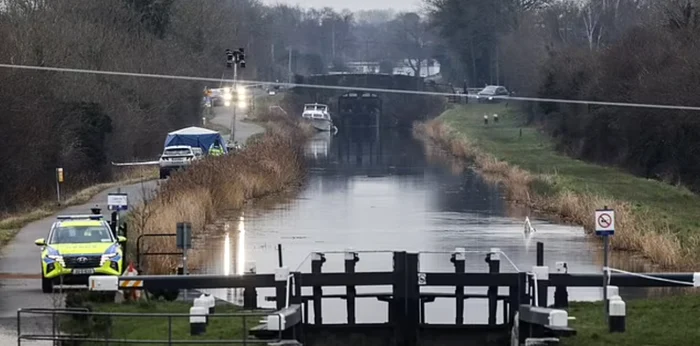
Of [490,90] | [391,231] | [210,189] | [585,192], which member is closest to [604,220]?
[391,231]

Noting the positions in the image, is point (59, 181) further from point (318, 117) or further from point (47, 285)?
point (318, 117)

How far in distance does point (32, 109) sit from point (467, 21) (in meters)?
99.8

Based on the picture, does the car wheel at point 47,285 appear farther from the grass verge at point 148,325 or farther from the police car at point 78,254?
the grass verge at point 148,325

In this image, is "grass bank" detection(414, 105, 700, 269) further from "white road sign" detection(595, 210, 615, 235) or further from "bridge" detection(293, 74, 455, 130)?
"bridge" detection(293, 74, 455, 130)

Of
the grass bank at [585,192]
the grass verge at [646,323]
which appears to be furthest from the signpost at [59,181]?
the grass verge at [646,323]

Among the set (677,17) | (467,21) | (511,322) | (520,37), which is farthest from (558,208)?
(467,21)

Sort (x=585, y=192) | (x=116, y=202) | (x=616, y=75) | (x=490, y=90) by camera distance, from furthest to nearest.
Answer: (x=490, y=90)
(x=616, y=75)
(x=585, y=192)
(x=116, y=202)

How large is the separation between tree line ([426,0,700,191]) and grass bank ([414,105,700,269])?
4.63 ft

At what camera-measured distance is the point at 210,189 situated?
178 ft

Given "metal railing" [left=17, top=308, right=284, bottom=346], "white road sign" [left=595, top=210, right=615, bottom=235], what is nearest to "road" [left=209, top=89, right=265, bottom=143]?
"metal railing" [left=17, top=308, right=284, bottom=346]

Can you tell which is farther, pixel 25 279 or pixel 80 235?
pixel 25 279

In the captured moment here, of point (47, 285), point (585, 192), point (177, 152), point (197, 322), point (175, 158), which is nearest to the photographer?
point (197, 322)

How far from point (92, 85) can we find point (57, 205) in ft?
67.6

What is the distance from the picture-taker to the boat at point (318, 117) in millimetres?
131000
